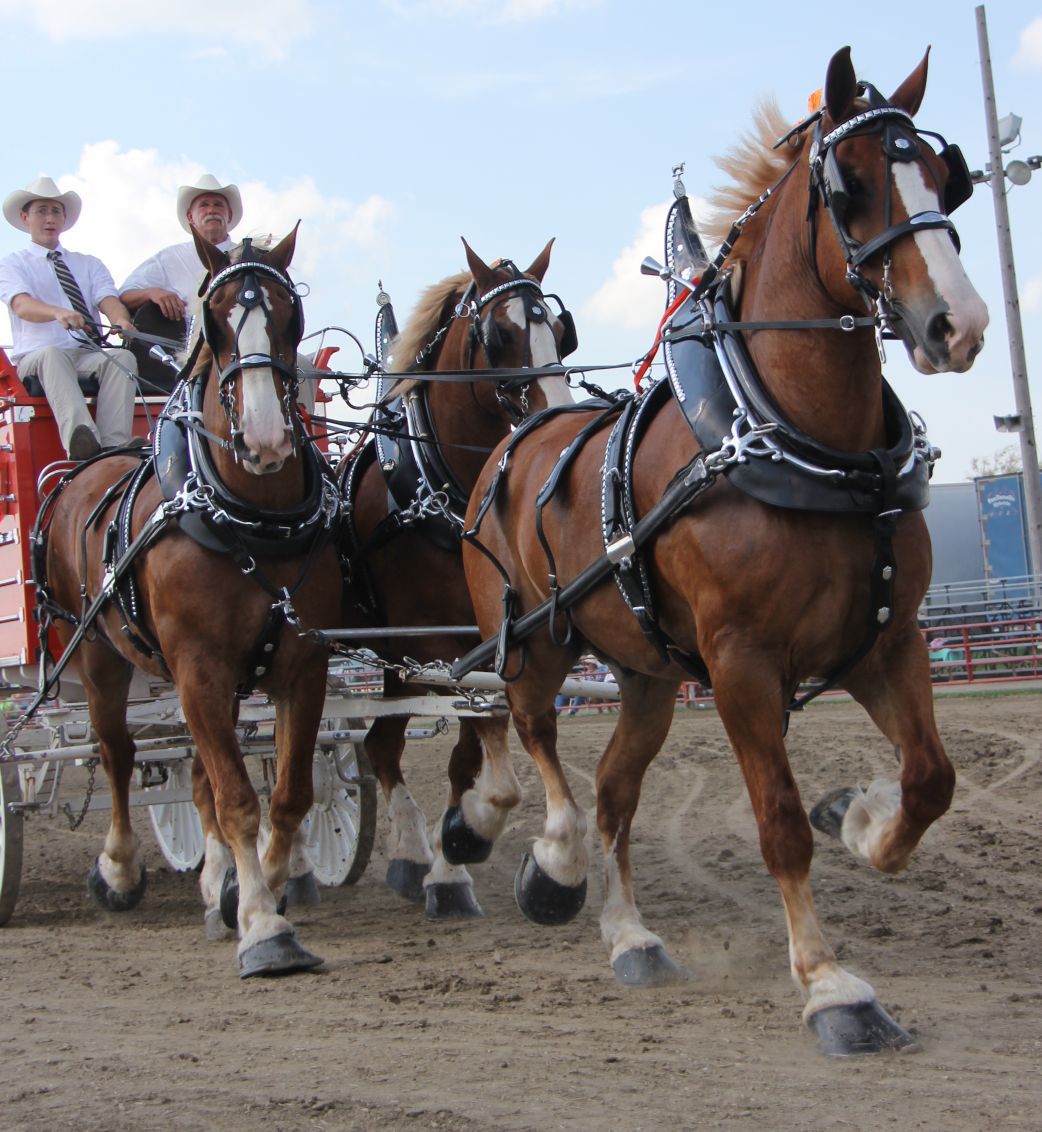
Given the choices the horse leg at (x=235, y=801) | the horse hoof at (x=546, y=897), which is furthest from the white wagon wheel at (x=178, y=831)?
the horse hoof at (x=546, y=897)

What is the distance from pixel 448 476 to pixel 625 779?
5.59 ft

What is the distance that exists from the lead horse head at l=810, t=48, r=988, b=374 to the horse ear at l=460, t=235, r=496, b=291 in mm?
2528

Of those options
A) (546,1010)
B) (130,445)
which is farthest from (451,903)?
(130,445)

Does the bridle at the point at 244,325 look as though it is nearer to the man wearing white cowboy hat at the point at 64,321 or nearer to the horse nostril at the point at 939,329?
the man wearing white cowboy hat at the point at 64,321

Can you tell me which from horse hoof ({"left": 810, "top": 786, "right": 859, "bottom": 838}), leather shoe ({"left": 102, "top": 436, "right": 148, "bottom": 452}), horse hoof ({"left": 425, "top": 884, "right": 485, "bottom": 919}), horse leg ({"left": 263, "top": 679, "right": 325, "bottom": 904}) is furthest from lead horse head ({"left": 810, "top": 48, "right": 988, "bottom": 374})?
leather shoe ({"left": 102, "top": 436, "right": 148, "bottom": 452})

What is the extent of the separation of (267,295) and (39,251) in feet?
10.4

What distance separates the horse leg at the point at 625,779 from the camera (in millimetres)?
5359

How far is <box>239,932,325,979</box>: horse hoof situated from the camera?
550cm

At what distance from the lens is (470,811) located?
6.27 m

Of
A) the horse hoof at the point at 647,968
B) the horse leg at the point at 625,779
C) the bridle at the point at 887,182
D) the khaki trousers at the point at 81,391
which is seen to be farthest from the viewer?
the khaki trousers at the point at 81,391

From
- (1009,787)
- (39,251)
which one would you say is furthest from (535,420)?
(1009,787)

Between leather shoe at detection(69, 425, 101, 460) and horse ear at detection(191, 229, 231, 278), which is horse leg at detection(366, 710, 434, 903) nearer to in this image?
leather shoe at detection(69, 425, 101, 460)

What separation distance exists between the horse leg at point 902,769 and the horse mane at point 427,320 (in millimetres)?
3180

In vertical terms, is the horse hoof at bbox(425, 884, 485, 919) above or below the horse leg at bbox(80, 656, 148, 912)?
below
